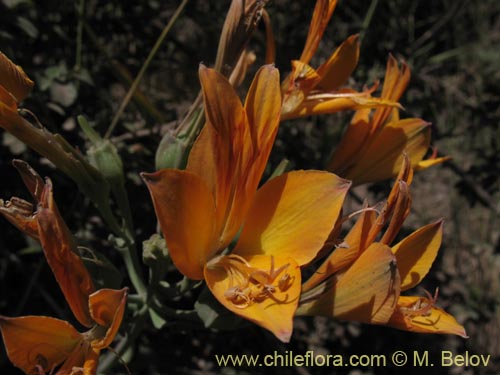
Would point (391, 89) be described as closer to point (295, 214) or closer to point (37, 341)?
point (295, 214)

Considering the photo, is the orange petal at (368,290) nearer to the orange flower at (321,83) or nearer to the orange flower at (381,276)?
the orange flower at (381,276)

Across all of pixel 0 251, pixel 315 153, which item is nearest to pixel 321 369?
pixel 315 153

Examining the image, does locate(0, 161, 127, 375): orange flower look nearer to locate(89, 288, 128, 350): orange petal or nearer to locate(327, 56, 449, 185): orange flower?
locate(89, 288, 128, 350): orange petal

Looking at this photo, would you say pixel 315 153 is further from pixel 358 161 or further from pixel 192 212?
pixel 192 212

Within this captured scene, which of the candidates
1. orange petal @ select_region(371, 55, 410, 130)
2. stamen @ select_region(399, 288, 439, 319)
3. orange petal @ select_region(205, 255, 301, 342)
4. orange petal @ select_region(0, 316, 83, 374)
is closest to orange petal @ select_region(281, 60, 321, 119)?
orange petal @ select_region(371, 55, 410, 130)

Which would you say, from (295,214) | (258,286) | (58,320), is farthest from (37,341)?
(295,214)
